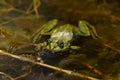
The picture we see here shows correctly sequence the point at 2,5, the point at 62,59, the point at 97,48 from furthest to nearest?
the point at 2,5, the point at 97,48, the point at 62,59

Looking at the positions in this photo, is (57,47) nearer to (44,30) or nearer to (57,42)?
(57,42)

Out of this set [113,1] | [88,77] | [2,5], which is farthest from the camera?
[113,1]

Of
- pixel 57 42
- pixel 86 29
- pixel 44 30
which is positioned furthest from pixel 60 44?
pixel 86 29

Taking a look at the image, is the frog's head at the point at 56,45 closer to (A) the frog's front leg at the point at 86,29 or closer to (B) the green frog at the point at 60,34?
(B) the green frog at the point at 60,34

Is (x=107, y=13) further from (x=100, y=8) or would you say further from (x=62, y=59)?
(x=62, y=59)

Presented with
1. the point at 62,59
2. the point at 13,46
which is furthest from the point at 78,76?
the point at 13,46

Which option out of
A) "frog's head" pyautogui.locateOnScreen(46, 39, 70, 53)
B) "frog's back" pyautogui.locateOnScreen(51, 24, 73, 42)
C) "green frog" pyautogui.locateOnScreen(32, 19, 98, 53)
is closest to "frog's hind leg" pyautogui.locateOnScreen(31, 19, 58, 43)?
"green frog" pyautogui.locateOnScreen(32, 19, 98, 53)

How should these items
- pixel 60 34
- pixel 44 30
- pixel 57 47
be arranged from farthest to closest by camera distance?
pixel 44 30
pixel 60 34
pixel 57 47

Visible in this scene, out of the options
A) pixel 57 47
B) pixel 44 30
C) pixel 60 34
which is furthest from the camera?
pixel 44 30
